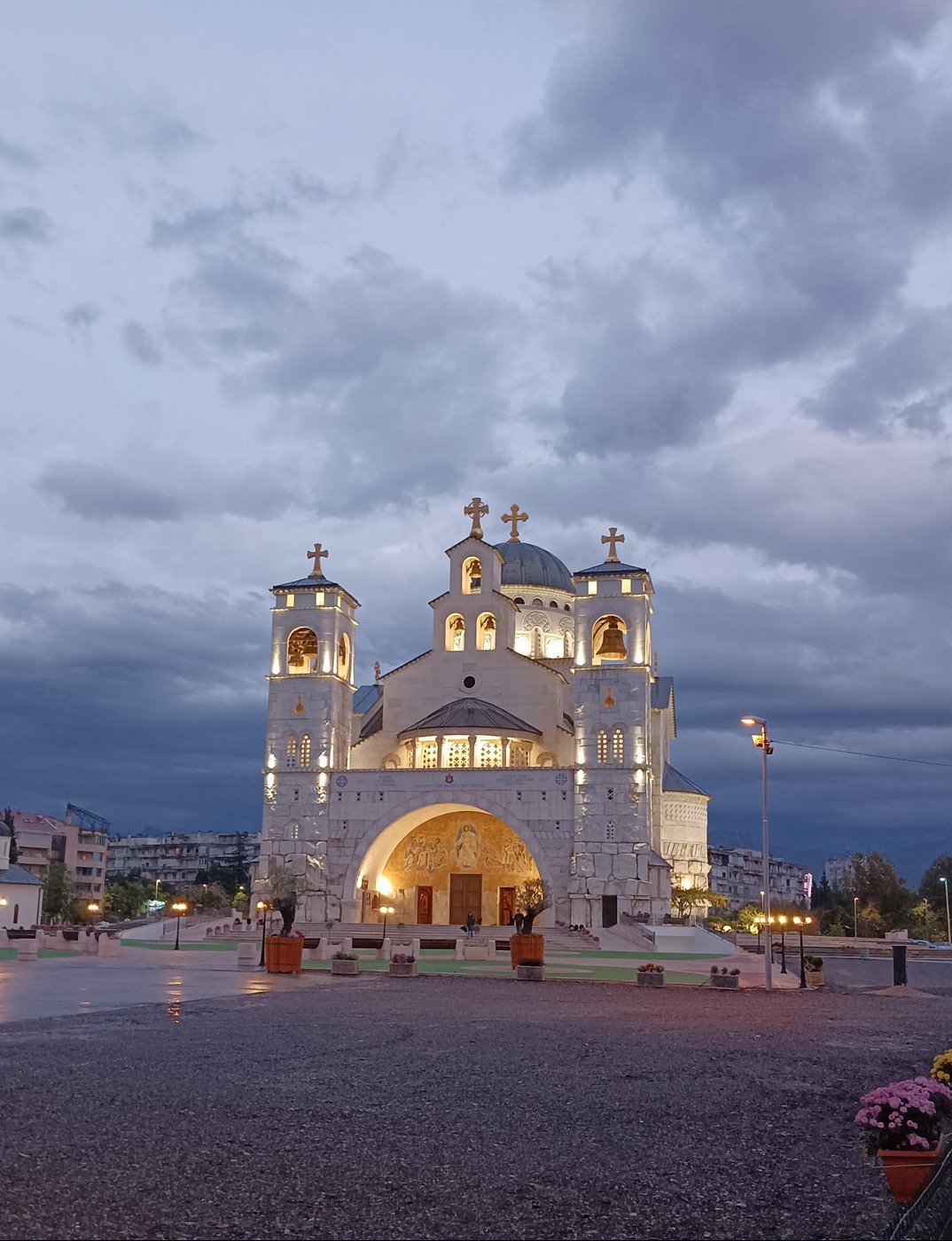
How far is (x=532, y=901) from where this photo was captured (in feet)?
138

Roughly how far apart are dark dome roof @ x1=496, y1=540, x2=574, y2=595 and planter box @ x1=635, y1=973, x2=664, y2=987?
4574cm

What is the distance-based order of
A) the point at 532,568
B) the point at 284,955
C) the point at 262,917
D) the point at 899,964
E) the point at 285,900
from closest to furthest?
1. the point at 899,964
2. the point at 284,955
3. the point at 285,900
4. the point at 262,917
5. the point at 532,568

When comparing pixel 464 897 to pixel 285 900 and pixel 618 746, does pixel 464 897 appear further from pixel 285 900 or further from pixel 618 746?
pixel 285 900

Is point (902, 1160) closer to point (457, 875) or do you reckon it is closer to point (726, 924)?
point (457, 875)

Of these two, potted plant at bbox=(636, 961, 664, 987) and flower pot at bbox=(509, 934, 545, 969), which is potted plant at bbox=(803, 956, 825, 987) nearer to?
potted plant at bbox=(636, 961, 664, 987)

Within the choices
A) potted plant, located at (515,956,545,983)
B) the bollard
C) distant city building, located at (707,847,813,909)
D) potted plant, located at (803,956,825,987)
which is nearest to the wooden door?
potted plant, located at (515,956,545,983)

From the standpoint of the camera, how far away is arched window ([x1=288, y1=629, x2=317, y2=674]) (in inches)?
2421

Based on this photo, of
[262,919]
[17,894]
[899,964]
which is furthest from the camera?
[17,894]

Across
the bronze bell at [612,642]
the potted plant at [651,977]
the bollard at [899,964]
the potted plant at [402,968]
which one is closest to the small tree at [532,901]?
the potted plant at [402,968]

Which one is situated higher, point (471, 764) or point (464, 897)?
point (471, 764)

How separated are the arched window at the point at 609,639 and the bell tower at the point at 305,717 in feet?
44.9

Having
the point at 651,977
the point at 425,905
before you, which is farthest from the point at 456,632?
the point at 651,977

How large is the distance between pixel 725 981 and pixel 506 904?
101ft

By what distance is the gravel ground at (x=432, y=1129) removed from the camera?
7.04 m
